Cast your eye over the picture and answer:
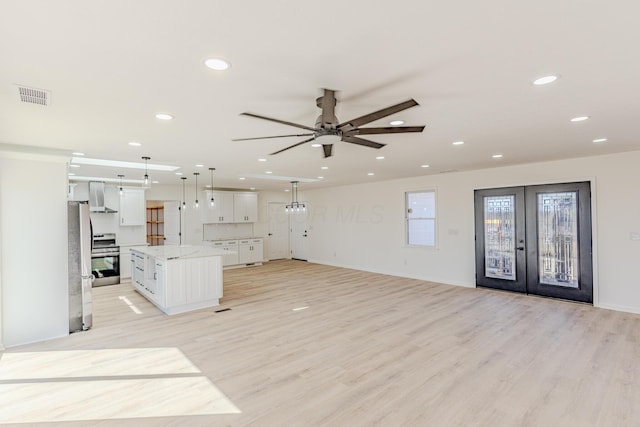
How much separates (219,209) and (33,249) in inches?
223

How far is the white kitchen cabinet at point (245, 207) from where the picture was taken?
999 cm

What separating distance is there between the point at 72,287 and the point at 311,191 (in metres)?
7.41

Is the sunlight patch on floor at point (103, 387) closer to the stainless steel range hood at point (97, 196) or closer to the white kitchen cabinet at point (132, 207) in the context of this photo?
the stainless steel range hood at point (97, 196)

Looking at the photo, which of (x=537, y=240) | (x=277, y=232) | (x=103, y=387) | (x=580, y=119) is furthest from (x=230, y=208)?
(x=580, y=119)

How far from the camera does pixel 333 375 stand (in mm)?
3035

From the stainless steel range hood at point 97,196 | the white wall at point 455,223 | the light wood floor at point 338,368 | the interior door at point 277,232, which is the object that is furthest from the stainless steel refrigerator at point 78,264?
the interior door at point 277,232

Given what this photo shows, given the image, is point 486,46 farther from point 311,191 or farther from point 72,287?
point 311,191

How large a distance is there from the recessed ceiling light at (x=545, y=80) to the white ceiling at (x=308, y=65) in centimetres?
7

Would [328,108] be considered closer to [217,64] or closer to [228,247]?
[217,64]

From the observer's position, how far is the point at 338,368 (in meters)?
3.17

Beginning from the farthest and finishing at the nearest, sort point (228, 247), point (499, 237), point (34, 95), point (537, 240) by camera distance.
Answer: point (228, 247)
point (499, 237)
point (537, 240)
point (34, 95)

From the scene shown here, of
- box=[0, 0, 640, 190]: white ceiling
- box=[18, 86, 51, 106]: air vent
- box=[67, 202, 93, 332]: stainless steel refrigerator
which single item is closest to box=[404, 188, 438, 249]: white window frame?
box=[0, 0, 640, 190]: white ceiling

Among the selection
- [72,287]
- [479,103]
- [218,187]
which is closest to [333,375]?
[479,103]

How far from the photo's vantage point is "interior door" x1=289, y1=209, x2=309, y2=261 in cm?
1102
